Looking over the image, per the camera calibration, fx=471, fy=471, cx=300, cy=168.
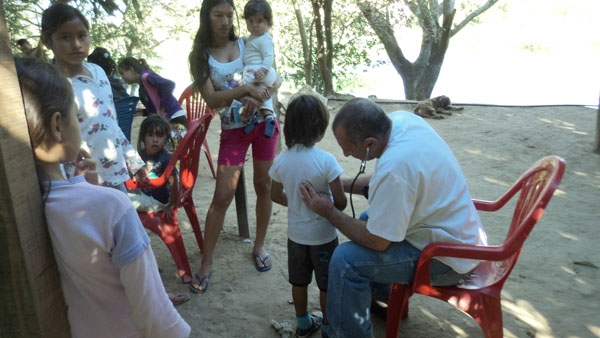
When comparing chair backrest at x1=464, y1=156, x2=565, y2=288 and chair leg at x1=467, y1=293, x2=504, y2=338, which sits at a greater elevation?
chair backrest at x1=464, y1=156, x2=565, y2=288

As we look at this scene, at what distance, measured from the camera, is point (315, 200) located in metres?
2.16

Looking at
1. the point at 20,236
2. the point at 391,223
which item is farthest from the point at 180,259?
the point at 20,236

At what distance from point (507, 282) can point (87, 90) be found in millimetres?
2714

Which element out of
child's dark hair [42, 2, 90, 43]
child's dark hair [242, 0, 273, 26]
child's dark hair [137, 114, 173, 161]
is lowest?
child's dark hair [137, 114, 173, 161]

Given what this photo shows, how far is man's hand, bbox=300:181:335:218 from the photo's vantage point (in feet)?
7.04

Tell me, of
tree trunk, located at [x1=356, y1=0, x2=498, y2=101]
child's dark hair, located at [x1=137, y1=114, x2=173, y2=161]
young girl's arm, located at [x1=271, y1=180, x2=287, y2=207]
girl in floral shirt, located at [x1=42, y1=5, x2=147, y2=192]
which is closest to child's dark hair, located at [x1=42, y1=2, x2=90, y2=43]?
girl in floral shirt, located at [x1=42, y1=5, x2=147, y2=192]

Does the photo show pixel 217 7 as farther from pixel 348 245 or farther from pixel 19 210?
pixel 19 210

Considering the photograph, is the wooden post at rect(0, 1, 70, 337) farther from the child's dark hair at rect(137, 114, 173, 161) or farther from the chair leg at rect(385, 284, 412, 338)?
the child's dark hair at rect(137, 114, 173, 161)

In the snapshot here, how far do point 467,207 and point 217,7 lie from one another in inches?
74.3

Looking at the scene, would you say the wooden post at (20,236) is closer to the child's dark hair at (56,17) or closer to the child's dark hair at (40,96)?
the child's dark hair at (40,96)

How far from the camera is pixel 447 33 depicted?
13242mm

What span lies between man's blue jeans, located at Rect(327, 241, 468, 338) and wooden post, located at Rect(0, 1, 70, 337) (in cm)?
116

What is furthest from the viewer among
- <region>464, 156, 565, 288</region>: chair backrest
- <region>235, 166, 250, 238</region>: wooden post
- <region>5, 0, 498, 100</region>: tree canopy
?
<region>5, 0, 498, 100</region>: tree canopy

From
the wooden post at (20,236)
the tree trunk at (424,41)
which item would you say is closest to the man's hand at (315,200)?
the wooden post at (20,236)
